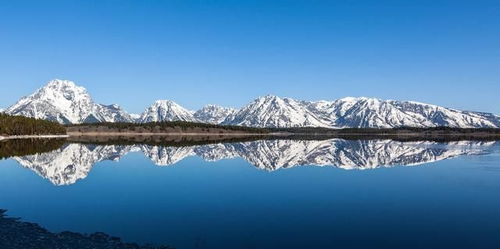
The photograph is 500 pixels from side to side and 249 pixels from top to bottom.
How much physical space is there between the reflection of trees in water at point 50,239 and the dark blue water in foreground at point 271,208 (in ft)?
5.17

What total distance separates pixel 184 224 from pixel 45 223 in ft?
33.9

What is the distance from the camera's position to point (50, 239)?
27.9 metres

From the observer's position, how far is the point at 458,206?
42.2 meters

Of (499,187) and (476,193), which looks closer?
(476,193)

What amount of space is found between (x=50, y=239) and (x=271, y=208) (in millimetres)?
19762

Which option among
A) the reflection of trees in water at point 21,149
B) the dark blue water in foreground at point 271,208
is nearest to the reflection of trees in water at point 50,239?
the dark blue water in foreground at point 271,208

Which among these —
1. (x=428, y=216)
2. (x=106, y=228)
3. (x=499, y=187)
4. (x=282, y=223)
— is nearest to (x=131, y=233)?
(x=106, y=228)

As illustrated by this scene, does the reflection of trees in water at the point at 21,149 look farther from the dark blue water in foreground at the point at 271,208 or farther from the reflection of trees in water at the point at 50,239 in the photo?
the reflection of trees in water at the point at 50,239

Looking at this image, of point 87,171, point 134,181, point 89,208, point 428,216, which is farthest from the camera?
point 87,171

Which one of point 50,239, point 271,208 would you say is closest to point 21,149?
point 271,208

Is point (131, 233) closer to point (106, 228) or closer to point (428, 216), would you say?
point (106, 228)

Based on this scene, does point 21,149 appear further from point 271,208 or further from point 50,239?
point 50,239

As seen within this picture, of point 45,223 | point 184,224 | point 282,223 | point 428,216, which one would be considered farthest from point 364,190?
point 45,223

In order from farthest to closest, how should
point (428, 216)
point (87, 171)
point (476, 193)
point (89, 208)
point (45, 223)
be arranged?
point (87, 171) → point (476, 193) → point (89, 208) → point (428, 216) → point (45, 223)
